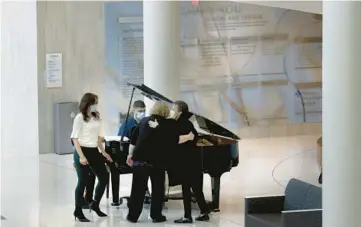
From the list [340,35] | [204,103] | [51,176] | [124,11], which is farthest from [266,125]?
[340,35]

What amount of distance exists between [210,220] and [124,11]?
26.4 feet

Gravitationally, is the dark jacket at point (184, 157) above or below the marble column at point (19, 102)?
below

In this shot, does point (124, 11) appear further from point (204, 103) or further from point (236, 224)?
point (236, 224)

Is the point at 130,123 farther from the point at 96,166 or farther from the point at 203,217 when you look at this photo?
the point at 203,217

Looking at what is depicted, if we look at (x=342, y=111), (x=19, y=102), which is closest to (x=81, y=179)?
(x=19, y=102)

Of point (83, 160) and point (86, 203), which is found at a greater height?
point (83, 160)

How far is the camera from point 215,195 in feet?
37.6

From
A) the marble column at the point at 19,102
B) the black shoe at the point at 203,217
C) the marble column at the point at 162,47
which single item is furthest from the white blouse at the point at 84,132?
the marble column at the point at 162,47

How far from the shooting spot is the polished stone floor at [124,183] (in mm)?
7453

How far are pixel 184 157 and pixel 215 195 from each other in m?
1.33

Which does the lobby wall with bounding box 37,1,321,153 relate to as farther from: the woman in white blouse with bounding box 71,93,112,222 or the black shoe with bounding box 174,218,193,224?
the black shoe with bounding box 174,218,193,224

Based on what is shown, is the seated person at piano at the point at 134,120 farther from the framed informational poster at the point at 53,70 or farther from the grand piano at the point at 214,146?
the framed informational poster at the point at 53,70

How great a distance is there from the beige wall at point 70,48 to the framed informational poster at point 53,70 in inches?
3.4

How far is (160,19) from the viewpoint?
13148 mm
